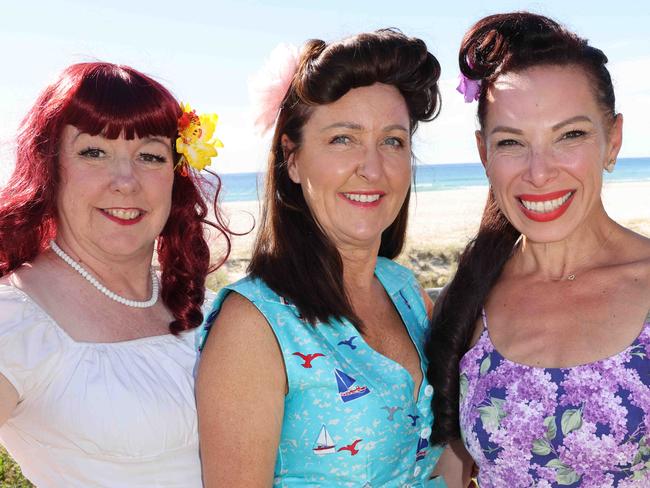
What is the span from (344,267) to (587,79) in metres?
1.15

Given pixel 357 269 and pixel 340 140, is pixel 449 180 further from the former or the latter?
pixel 340 140

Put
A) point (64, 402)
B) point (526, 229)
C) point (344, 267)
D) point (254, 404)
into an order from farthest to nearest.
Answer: point (344, 267) < point (526, 229) < point (64, 402) < point (254, 404)

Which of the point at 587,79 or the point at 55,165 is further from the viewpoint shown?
the point at 55,165

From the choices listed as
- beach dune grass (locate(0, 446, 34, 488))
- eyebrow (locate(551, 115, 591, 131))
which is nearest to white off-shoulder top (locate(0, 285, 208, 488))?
A: eyebrow (locate(551, 115, 591, 131))

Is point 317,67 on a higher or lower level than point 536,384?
higher

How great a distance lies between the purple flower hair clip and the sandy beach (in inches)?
250

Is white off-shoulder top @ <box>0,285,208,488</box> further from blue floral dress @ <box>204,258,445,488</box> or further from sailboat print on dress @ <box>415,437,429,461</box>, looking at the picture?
sailboat print on dress @ <box>415,437,429,461</box>

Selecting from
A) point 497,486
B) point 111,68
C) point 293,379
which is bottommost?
point 497,486

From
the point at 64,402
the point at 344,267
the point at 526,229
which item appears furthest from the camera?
the point at 344,267

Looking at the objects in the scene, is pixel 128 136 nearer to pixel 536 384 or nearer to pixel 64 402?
pixel 64 402

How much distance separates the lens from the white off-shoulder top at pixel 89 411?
99.4 inches

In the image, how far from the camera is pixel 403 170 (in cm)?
282

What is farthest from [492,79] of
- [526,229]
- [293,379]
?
[293,379]

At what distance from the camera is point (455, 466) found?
10.1 feet
